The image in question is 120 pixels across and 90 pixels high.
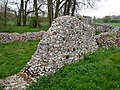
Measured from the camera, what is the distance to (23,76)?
11930 millimetres

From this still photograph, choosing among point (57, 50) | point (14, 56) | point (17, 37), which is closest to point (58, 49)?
point (57, 50)

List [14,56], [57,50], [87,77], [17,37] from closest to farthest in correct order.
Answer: [87,77] < [57,50] < [14,56] < [17,37]

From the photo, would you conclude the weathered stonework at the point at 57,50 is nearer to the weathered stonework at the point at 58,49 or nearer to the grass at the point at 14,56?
the weathered stonework at the point at 58,49

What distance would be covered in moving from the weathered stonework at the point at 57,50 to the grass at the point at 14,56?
175 centimetres

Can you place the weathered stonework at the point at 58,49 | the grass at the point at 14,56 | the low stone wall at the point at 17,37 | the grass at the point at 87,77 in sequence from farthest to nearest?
1. the low stone wall at the point at 17,37
2. the grass at the point at 14,56
3. the weathered stonework at the point at 58,49
4. the grass at the point at 87,77

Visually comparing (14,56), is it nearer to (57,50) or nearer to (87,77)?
(57,50)

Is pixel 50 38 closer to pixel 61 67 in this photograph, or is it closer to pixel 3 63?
pixel 61 67

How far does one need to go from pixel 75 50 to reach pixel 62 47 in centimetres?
68

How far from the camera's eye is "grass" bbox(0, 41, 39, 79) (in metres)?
14.2

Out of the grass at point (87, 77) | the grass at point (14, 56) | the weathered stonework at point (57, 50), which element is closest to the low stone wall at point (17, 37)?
the grass at point (14, 56)

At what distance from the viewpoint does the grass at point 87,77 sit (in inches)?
390

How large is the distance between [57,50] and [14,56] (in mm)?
5364

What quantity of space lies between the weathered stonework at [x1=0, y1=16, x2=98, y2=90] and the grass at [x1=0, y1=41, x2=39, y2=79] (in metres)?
1.75

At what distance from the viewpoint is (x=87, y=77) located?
34.2ft
